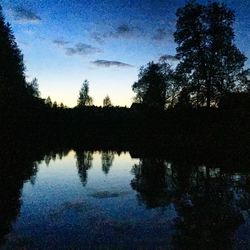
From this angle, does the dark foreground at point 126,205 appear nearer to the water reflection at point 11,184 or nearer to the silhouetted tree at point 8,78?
the water reflection at point 11,184

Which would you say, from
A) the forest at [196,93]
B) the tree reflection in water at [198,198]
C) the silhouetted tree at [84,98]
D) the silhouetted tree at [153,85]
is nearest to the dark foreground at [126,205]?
the tree reflection in water at [198,198]

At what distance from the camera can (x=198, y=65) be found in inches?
1583

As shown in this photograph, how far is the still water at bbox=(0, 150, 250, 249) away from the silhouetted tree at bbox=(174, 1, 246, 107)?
22.8 metres

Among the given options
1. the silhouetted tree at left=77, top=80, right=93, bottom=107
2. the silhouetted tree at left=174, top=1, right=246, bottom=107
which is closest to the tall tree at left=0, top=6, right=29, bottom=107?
the silhouetted tree at left=174, top=1, right=246, bottom=107

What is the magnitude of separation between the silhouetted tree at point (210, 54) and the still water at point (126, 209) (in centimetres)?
2279

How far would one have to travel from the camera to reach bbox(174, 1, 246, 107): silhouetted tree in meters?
39.5

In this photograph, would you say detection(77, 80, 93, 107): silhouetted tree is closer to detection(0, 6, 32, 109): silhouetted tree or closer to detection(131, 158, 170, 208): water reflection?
detection(0, 6, 32, 109): silhouetted tree

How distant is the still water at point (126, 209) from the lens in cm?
792

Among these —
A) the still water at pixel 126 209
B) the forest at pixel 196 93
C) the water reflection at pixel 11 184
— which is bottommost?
the water reflection at pixel 11 184

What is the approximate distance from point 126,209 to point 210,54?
3274cm

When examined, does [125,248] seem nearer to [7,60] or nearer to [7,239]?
[7,239]

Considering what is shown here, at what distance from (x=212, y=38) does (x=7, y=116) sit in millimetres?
28565

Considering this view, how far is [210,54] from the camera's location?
40.1 metres

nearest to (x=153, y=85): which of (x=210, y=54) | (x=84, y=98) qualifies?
(x=210, y=54)
